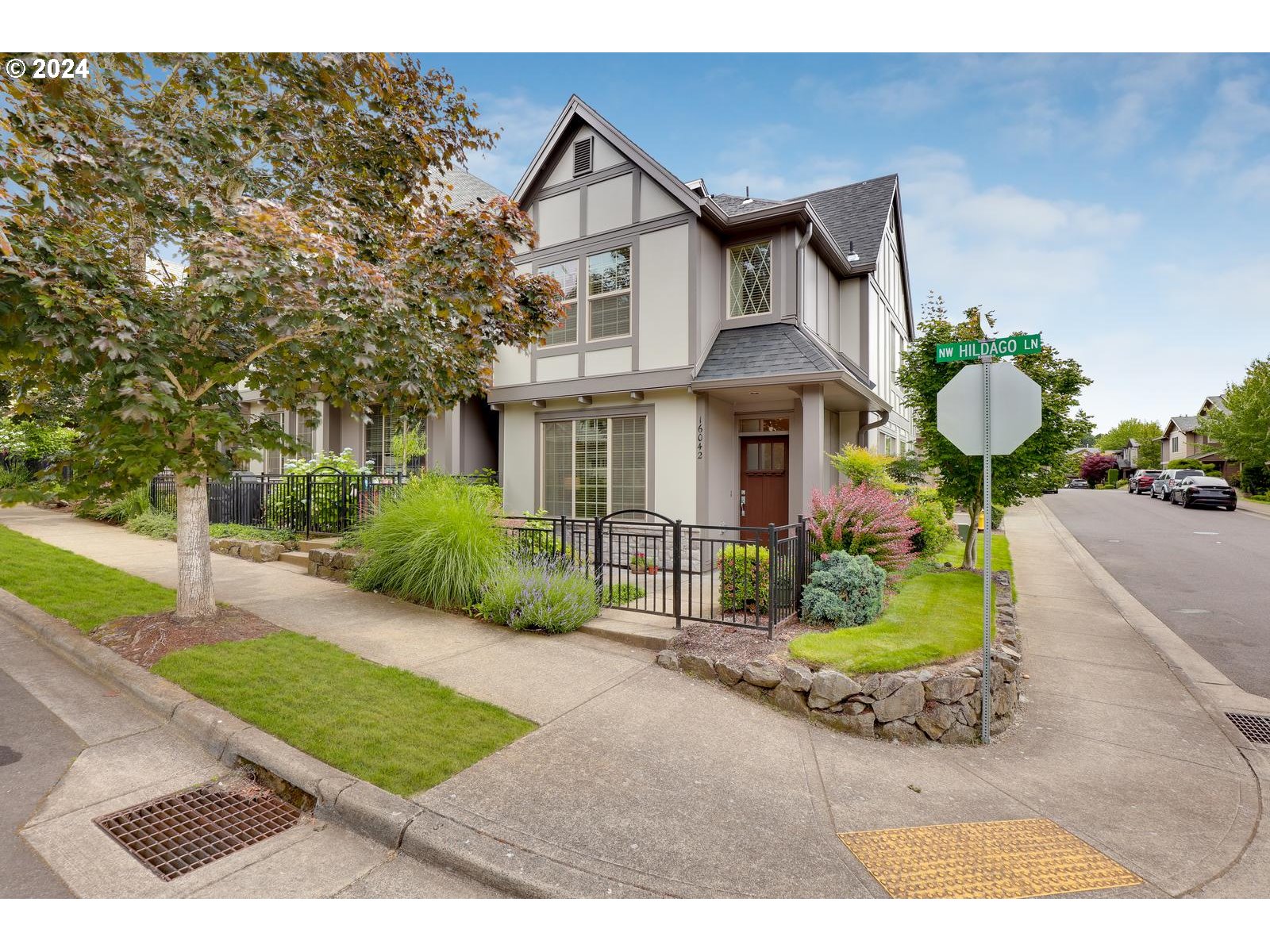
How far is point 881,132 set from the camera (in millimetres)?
9344

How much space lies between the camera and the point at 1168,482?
106 feet

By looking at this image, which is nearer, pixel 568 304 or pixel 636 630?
pixel 636 630

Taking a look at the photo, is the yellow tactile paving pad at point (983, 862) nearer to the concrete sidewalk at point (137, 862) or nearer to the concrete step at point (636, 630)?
the concrete sidewalk at point (137, 862)

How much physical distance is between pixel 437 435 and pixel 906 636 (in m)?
11.4

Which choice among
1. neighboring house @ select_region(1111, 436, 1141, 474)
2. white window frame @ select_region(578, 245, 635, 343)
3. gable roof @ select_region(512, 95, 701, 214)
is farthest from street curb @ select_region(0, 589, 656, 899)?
neighboring house @ select_region(1111, 436, 1141, 474)

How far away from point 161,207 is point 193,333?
3.64ft

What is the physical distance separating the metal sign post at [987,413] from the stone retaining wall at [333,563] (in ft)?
25.7

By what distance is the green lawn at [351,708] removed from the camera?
370 centimetres

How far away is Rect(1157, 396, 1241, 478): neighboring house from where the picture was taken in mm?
37875

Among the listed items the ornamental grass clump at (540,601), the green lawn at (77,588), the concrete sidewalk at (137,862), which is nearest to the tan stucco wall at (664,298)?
the ornamental grass clump at (540,601)

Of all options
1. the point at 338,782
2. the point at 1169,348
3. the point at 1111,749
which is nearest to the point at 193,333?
the point at 338,782

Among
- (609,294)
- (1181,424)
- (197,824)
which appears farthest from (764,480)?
(1181,424)

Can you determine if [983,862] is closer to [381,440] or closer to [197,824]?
[197,824]

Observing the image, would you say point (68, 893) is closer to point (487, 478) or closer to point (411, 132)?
point (411, 132)
